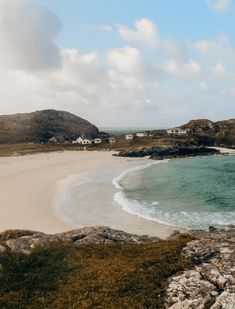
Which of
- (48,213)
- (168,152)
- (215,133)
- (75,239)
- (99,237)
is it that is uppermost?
(215,133)

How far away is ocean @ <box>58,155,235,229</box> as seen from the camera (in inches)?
1710

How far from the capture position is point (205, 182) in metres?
73.2

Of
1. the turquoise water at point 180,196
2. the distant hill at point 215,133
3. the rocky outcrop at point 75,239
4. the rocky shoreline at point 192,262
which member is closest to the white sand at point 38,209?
the turquoise water at point 180,196

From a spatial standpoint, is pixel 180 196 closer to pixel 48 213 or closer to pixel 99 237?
pixel 48 213

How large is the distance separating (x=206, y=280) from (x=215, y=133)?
18111 centimetres

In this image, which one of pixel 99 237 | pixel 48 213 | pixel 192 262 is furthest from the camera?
pixel 48 213

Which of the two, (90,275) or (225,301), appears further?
(90,275)

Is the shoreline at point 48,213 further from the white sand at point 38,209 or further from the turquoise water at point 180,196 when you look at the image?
the turquoise water at point 180,196

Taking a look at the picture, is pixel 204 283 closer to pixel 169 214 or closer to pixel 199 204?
pixel 169 214

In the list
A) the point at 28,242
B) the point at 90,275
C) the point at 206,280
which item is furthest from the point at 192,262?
the point at 28,242

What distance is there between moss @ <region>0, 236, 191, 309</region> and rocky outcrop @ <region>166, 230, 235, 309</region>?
1.62 ft

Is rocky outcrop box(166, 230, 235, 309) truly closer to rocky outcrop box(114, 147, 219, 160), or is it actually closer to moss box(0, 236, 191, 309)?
moss box(0, 236, 191, 309)

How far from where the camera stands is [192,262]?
53.8 ft

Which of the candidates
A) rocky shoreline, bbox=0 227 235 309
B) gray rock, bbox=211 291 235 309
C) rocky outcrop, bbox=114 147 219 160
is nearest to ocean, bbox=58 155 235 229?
rocky shoreline, bbox=0 227 235 309
